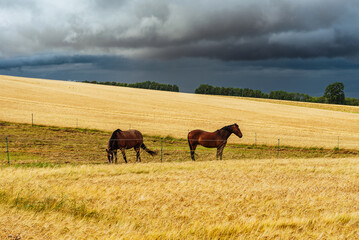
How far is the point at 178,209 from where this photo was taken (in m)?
6.57

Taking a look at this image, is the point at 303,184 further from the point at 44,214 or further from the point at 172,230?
the point at 44,214

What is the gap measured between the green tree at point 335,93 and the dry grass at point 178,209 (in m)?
110

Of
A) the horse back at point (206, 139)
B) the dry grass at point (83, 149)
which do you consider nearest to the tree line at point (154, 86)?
the dry grass at point (83, 149)

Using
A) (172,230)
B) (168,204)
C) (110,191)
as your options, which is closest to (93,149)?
(110,191)

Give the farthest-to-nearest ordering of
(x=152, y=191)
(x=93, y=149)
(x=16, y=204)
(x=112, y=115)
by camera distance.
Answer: (x=112, y=115) < (x=93, y=149) < (x=152, y=191) < (x=16, y=204)

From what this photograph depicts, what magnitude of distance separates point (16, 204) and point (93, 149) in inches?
676

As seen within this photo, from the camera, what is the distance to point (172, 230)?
530 centimetres

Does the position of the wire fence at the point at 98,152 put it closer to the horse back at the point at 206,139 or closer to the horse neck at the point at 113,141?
the horse back at the point at 206,139

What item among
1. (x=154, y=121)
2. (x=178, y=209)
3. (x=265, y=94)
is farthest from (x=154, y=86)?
(x=178, y=209)

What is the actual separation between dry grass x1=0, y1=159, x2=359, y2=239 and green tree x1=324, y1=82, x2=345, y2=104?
363ft

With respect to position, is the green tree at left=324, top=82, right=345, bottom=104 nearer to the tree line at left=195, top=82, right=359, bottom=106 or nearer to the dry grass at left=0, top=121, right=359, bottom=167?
the tree line at left=195, top=82, right=359, bottom=106

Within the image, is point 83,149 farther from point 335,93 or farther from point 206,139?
point 335,93

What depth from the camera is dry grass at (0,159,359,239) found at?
210 inches

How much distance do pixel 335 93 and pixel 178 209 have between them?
383ft
